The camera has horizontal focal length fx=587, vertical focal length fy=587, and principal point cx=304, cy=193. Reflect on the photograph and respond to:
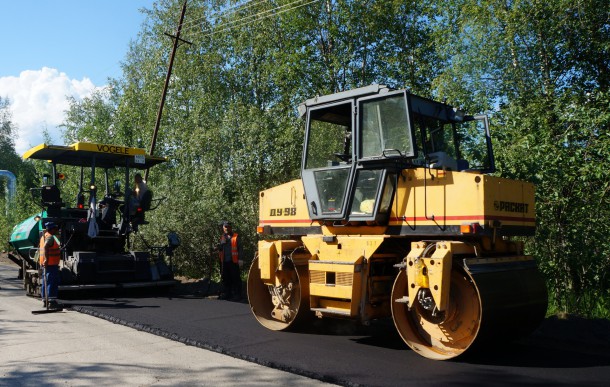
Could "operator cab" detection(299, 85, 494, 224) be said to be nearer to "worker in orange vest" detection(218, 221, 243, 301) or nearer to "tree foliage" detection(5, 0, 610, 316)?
"tree foliage" detection(5, 0, 610, 316)

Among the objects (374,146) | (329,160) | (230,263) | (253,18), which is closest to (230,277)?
(230,263)

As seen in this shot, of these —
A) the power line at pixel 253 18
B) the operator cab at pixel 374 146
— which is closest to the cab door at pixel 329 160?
the operator cab at pixel 374 146

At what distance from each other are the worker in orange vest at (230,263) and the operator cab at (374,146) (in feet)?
13.5

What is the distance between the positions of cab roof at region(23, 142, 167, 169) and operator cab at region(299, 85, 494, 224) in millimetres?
5413

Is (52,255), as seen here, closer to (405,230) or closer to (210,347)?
(210,347)

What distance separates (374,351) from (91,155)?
7522 millimetres

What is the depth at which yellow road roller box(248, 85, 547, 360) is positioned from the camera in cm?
568

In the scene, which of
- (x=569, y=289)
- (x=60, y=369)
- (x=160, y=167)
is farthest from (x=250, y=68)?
(x=60, y=369)

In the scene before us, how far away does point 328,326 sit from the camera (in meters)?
7.70

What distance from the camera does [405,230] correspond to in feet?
20.5

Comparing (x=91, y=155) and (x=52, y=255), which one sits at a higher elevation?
(x=91, y=155)

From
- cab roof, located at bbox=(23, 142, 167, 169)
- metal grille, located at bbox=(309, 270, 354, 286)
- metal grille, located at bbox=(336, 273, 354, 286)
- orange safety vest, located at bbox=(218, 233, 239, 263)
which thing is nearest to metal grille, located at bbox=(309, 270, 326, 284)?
metal grille, located at bbox=(309, 270, 354, 286)

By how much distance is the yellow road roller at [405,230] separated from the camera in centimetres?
568

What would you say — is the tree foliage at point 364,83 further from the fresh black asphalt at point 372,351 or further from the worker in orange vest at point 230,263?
the worker in orange vest at point 230,263
